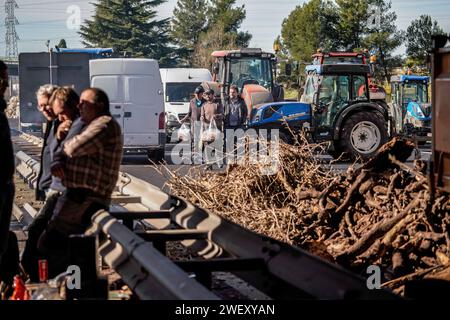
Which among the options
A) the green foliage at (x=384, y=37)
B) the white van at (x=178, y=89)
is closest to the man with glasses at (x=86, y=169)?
the white van at (x=178, y=89)

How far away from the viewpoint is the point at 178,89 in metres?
42.0

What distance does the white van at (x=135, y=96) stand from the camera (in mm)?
26438

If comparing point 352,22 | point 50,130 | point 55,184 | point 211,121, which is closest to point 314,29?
point 352,22

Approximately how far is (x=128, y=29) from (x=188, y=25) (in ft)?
52.6

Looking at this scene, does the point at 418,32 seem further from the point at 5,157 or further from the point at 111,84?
the point at 5,157

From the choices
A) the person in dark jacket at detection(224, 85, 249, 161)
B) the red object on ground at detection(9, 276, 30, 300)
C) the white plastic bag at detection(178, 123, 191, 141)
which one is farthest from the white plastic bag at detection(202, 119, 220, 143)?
the red object on ground at detection(9, 276, 30, 300)

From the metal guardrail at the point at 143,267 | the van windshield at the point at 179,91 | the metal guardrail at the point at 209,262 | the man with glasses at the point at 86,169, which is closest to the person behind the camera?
the metal guardrail at the point at 143,267

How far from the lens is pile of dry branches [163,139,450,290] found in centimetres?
962

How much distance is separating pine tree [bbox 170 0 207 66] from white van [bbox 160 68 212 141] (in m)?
75.5

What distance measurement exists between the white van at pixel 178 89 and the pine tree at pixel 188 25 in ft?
248

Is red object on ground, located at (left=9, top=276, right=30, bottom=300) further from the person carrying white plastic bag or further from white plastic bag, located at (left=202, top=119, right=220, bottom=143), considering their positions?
white plastic bag, located at (left=202, top=119, right=220, bottom=143)

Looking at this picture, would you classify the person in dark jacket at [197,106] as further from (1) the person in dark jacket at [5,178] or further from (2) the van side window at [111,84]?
(1) the person in dark jacket at [5,178]

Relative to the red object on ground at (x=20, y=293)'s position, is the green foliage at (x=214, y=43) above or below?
above
